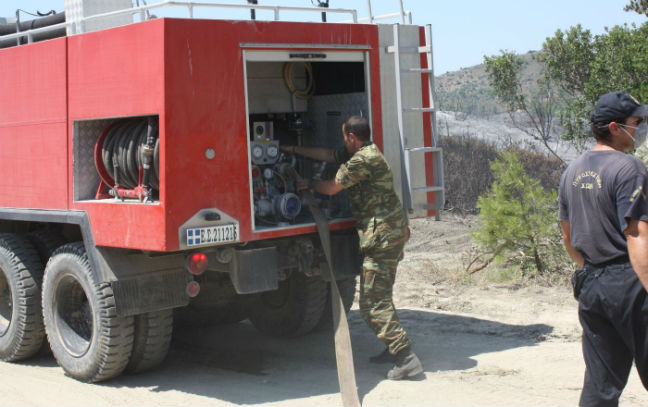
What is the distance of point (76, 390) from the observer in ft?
20.5

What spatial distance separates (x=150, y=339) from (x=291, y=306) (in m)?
1.77

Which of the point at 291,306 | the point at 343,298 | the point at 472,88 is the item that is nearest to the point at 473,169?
the point at 343,298

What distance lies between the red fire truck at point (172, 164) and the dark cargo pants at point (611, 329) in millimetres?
2525

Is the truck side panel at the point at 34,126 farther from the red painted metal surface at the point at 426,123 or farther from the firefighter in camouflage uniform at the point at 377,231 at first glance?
the red painted metal surface at the point at 426,123

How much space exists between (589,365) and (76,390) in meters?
3.88

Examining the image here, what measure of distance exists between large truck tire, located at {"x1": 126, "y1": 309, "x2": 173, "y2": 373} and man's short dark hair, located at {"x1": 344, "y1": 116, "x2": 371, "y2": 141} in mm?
1996

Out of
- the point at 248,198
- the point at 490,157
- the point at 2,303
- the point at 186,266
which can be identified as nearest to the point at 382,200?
the point at 248,198

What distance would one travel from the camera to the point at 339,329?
247 inches

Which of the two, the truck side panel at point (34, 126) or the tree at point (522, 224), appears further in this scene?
the tree at point (522, 224)

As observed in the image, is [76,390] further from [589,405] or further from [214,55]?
[589,405]

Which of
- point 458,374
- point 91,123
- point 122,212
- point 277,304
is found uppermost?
point 91,123

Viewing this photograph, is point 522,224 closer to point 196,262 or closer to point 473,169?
point 196,262

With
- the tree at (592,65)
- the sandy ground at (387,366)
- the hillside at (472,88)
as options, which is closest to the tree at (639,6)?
the tree at (592,65)

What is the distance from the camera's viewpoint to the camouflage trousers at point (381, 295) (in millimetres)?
6266
